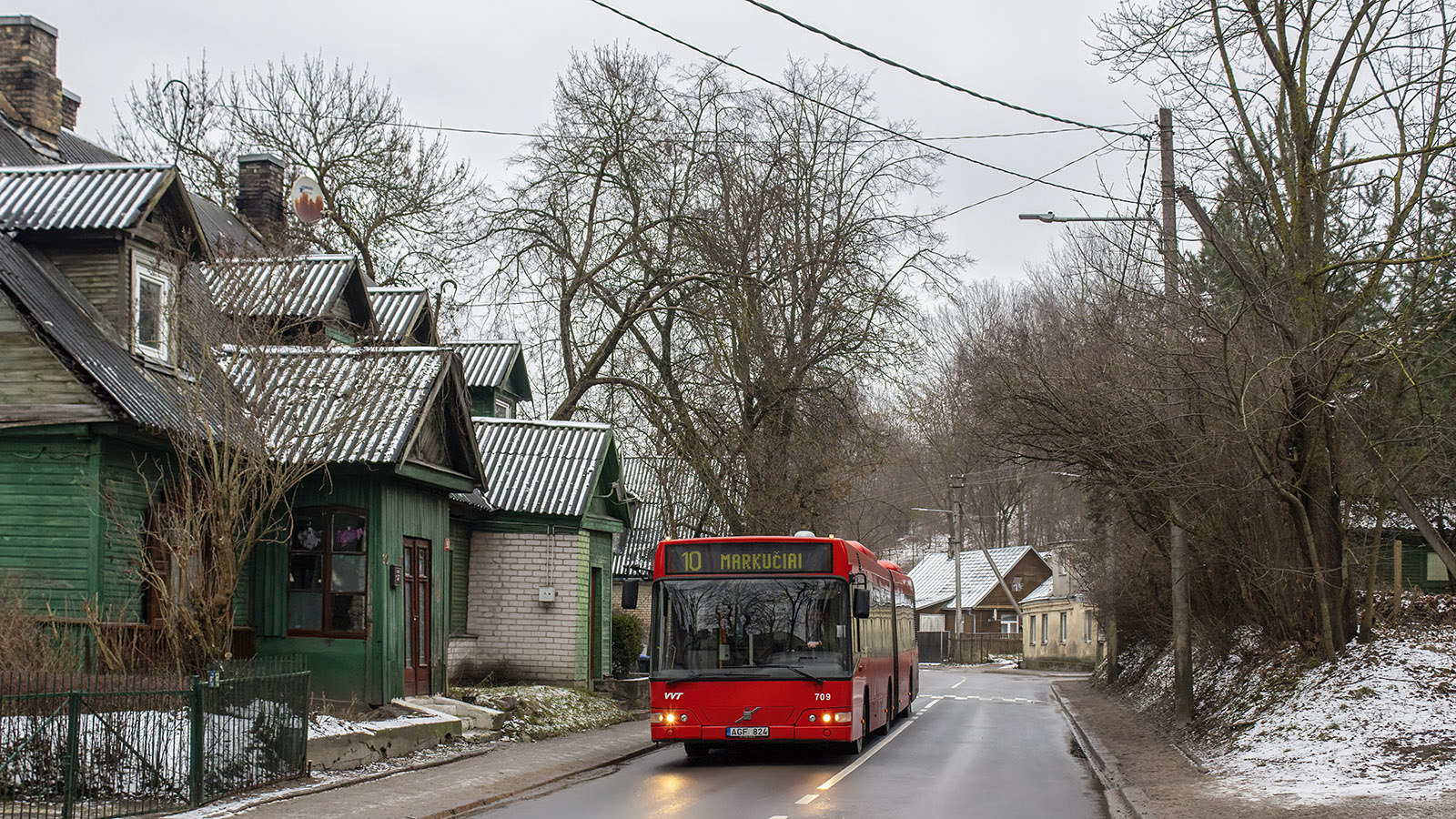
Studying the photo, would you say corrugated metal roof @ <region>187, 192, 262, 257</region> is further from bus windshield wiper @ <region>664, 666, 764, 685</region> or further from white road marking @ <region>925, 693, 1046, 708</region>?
white road marking @ <region>925, 693, 1046, 708</region>

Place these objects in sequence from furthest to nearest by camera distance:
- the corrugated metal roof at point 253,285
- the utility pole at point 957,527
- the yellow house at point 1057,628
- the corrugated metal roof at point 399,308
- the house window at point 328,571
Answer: the utility pole at point 957,527
the yellow house at point 1057,628
the corrugated metal roof at point 399,308
the house window at point 328,571
the corrugated metal roof at point 253,285

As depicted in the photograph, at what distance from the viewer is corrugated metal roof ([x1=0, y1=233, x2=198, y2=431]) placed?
1641 centimetres

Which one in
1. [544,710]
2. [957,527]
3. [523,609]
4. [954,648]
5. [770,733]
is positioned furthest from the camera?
[954,648]

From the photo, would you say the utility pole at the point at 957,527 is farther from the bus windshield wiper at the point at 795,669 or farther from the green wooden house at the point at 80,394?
the green wooden house at the point at 80,394

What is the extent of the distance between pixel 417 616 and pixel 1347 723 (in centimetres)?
1297

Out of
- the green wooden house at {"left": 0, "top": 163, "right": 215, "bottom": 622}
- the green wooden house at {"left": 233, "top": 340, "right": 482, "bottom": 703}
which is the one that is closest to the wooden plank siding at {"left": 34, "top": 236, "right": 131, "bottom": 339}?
the green wooden house at {"left": 0, "top": 163, "right": 215, "bottom": 622}

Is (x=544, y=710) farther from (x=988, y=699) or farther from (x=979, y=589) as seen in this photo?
(x=979, y=589)

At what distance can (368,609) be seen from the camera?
1922cm

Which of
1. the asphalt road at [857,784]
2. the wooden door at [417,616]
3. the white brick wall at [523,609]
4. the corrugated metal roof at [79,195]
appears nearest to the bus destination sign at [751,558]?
the asphalt road at [857,784]

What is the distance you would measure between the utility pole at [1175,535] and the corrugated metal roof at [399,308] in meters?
14.2

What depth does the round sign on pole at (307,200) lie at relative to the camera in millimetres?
29484

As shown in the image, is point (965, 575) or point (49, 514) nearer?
point (49, 514)

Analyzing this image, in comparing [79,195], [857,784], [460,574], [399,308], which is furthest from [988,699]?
[79,195]

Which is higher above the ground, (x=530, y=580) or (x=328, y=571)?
(x=328, y=571)
